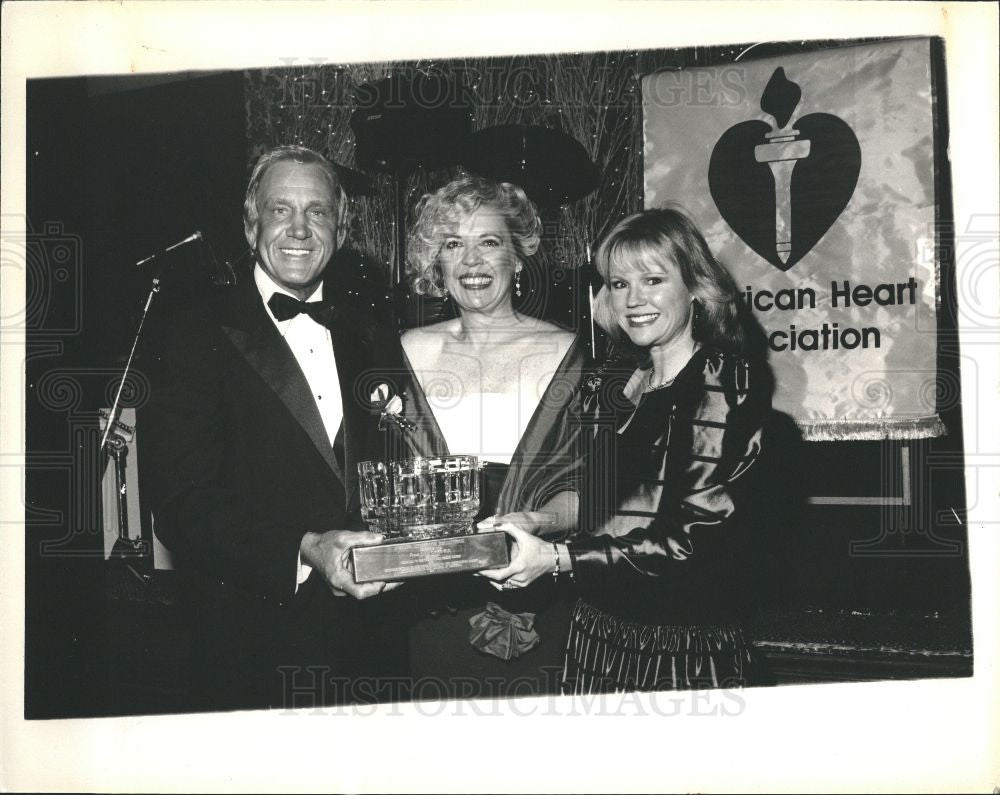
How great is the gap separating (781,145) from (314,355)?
1263mm

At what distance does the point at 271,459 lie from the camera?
2.04 m

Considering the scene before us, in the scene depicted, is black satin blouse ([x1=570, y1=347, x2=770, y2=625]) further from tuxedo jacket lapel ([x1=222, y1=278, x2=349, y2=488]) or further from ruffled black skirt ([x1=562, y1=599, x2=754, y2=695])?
tuxedo jacket lapel ([x1=222, y1=278, x2=349, y2=488])

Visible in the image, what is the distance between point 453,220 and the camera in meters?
2.09

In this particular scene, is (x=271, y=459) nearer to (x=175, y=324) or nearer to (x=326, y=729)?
(x=175, y=324)

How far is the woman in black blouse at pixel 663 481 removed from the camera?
2.05 metres

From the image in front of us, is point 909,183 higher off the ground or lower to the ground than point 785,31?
lower

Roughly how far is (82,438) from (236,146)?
2.64 feet

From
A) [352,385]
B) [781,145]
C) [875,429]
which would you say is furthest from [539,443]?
[781,145]

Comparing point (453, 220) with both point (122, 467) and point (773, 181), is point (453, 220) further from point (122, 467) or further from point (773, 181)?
point (122, 467)

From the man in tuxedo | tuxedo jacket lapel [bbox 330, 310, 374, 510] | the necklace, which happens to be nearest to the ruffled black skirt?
the man in tuxedo

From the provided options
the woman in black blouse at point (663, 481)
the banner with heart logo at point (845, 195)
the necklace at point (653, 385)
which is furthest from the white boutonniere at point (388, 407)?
the banner with heart logo at point (845, 195)

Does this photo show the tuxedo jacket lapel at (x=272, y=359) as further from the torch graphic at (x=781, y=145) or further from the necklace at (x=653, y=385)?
the torch graphic at (x=781, y=145)

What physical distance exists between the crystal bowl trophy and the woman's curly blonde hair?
17.4 inches

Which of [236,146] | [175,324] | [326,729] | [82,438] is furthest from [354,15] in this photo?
[326,729]
